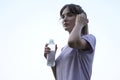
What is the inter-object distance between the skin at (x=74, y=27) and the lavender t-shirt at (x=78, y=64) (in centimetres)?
6

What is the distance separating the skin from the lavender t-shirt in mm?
65

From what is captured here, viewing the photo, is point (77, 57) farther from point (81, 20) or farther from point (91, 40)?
point (81, 20)

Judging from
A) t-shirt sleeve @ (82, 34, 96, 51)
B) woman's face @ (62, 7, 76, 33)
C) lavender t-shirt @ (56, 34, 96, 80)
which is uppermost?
woman's face @ (62, 7, 76, 33)

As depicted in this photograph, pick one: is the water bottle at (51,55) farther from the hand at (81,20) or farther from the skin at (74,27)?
the hand at (81,20)

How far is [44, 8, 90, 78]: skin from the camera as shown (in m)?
1.97

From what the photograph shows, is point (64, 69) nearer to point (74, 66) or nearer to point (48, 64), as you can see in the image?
point (74, 66)

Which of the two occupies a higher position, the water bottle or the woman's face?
the woman's face

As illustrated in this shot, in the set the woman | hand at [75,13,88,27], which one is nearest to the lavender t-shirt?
the woman

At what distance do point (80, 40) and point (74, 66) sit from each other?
22 centimetres

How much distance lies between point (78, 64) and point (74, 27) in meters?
0.28

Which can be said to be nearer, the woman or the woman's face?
the woman

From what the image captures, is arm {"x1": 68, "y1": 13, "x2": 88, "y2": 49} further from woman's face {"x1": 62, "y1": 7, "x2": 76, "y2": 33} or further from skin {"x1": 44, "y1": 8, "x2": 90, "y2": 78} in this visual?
woman's face {"x1": 62, "y1": 7, "x2": 76, "y2": 33}

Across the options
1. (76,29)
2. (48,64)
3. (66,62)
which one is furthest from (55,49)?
(76,29)

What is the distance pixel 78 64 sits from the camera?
2084 millimetres
